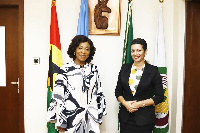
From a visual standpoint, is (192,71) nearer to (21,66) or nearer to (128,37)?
(128,37)

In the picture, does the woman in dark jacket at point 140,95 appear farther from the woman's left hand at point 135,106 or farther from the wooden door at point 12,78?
the wooden door at point 12,78

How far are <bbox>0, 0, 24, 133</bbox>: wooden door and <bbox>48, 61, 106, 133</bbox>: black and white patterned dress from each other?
947mm

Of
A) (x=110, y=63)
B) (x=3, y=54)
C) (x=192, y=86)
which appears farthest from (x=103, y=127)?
(x=3, y=54)

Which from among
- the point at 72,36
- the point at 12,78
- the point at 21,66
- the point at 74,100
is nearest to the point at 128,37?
the point at 72,36

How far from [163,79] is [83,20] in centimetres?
114

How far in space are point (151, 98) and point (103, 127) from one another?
969 mm

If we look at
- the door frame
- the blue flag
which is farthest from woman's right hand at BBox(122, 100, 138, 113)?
the door frame

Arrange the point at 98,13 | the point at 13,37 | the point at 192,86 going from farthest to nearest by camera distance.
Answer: the point at 13,37
the point at 98,13
the point at 192,86

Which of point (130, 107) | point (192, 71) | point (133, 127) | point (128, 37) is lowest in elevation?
point (133, 127)

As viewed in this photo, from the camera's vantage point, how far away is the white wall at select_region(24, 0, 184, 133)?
259 centimetres

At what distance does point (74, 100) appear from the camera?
6.11ft

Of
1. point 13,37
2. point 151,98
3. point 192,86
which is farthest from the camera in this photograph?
point 13,37

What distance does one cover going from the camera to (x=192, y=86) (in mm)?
2365

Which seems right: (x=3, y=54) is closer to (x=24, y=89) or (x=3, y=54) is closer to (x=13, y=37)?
(x=13, y=37)
